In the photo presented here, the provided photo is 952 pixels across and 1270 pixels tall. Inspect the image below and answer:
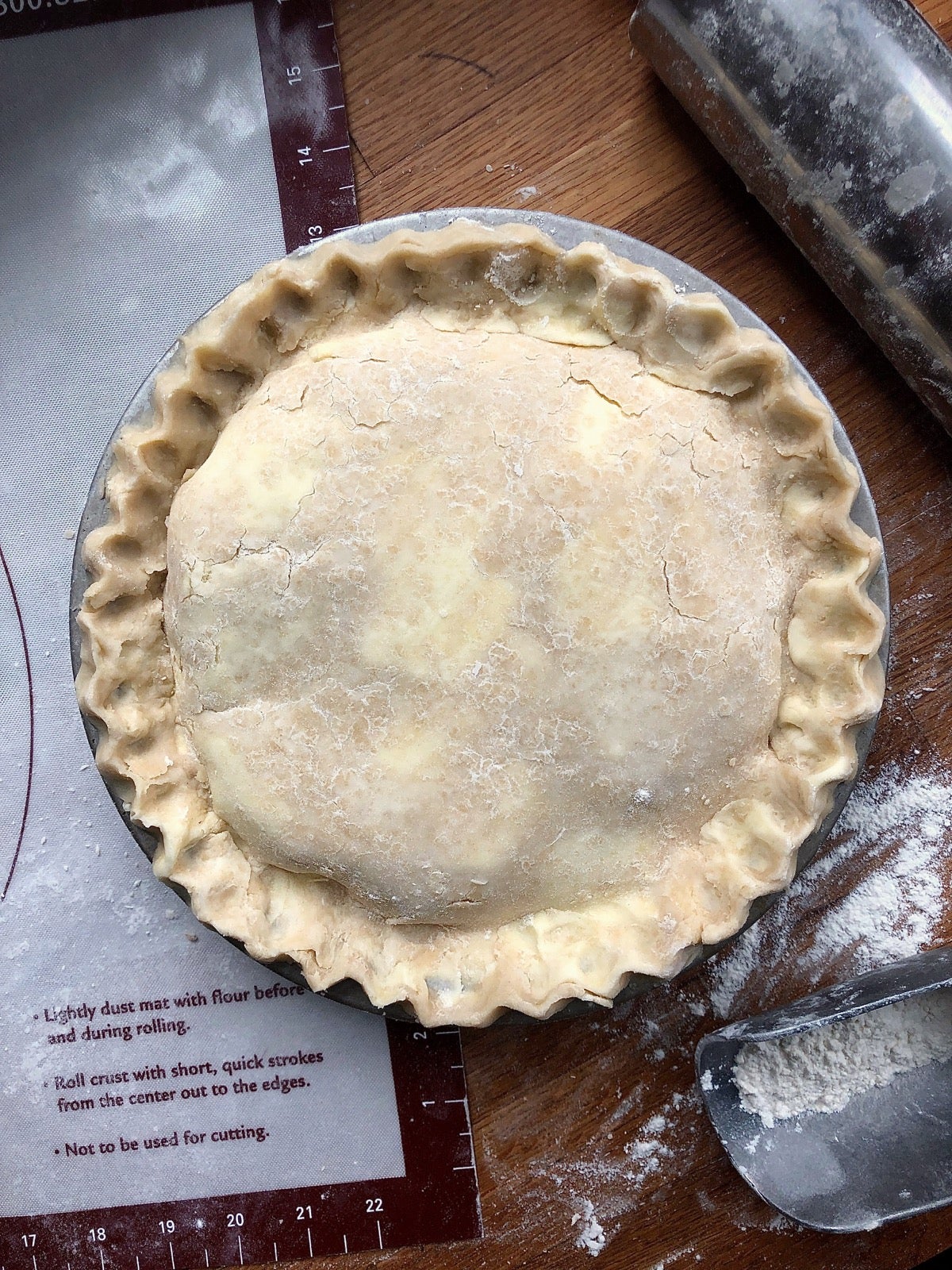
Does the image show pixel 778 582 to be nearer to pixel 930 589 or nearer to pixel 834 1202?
pixel 930 589

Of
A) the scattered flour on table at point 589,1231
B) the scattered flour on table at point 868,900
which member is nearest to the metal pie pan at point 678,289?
the scattered flour on table at point 868,900

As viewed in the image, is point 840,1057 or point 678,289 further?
point 840,1057

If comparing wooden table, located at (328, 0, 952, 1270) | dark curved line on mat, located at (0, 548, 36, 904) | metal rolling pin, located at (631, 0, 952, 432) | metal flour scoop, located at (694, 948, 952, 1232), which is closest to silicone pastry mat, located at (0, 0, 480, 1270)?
dark curved line on mat, located at (0, 548, 36, 904)

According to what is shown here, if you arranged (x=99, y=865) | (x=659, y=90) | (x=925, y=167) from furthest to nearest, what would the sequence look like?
(x=99, y=865) → (x=659, y=90) → (x=925, y=167)

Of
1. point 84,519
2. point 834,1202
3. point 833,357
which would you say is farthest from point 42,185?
point 834,1202

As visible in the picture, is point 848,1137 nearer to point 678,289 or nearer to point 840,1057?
point 840,1057

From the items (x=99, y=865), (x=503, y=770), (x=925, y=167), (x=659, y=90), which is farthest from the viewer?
(x=99, y=865)

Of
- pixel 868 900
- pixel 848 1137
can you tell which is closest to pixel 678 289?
pixel 868 900
